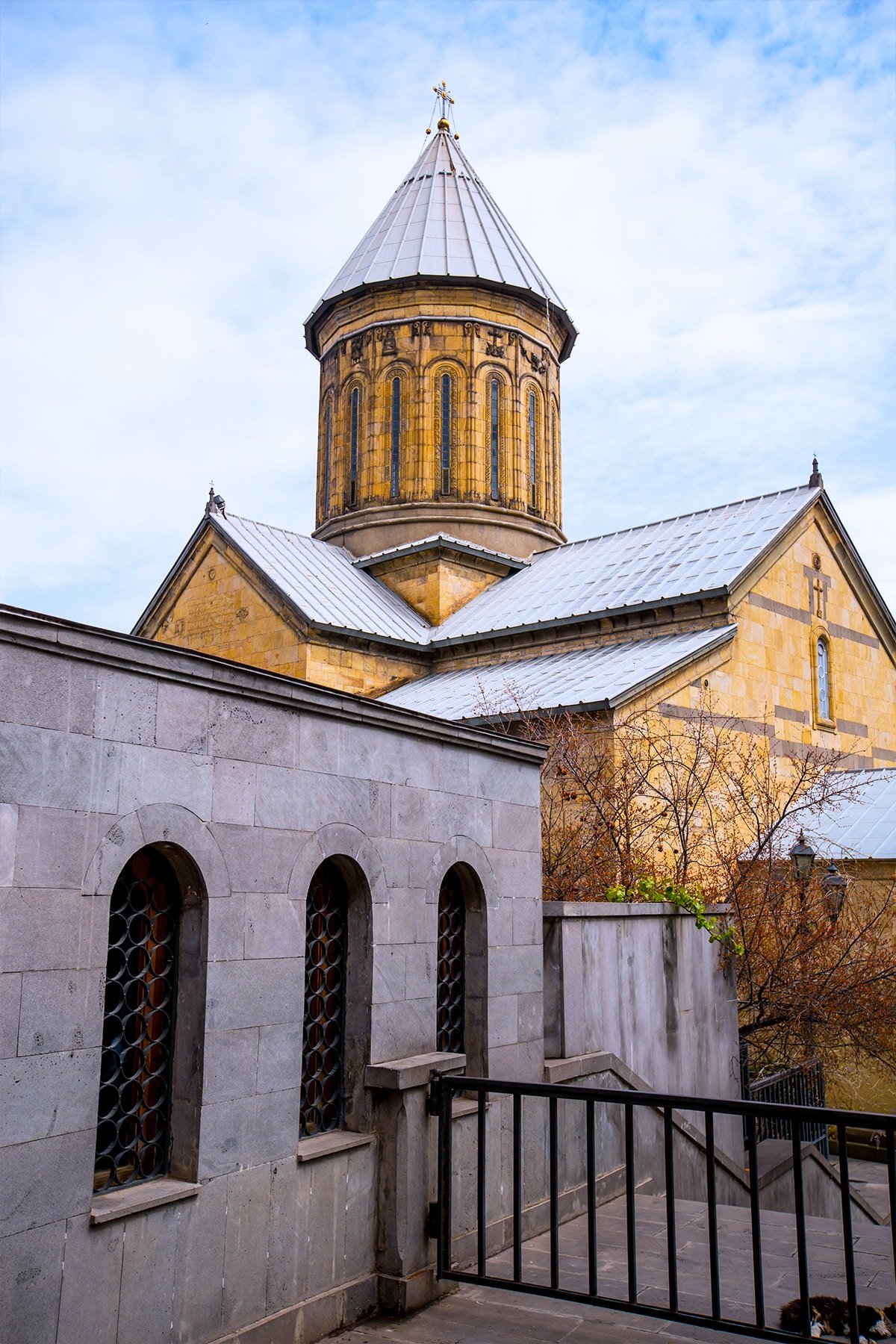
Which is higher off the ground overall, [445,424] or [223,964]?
[445,424]

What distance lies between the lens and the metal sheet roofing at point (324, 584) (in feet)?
63.0

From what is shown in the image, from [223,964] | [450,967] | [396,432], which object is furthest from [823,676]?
[223,964]

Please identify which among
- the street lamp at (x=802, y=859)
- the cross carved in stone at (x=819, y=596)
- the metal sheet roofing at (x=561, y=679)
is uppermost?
the cross carved in stone at (x=819, y=596)

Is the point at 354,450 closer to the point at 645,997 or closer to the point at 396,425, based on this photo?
the point at 396,425

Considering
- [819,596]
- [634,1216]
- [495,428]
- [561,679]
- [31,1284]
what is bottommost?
[634,1216]

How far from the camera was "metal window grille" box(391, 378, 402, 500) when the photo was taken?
22906mm

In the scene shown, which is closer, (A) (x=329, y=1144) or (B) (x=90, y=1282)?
(B) (x=90, y=1282)

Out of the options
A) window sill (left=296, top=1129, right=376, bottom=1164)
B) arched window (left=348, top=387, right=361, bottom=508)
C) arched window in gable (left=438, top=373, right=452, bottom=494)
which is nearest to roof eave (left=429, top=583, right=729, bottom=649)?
arched window in gable (left=438, top=373, right=452, bottom=494)

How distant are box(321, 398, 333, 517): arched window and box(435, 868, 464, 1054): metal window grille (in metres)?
17.9

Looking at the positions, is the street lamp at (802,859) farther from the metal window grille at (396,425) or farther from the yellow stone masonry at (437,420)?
the metal window grille at (396,425)

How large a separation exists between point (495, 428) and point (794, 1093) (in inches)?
595

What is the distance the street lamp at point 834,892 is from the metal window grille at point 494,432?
1300 centimetres

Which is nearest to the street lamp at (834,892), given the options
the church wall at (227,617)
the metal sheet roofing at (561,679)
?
the metal sheet roofing at (561,679)

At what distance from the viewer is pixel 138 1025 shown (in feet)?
15.3
